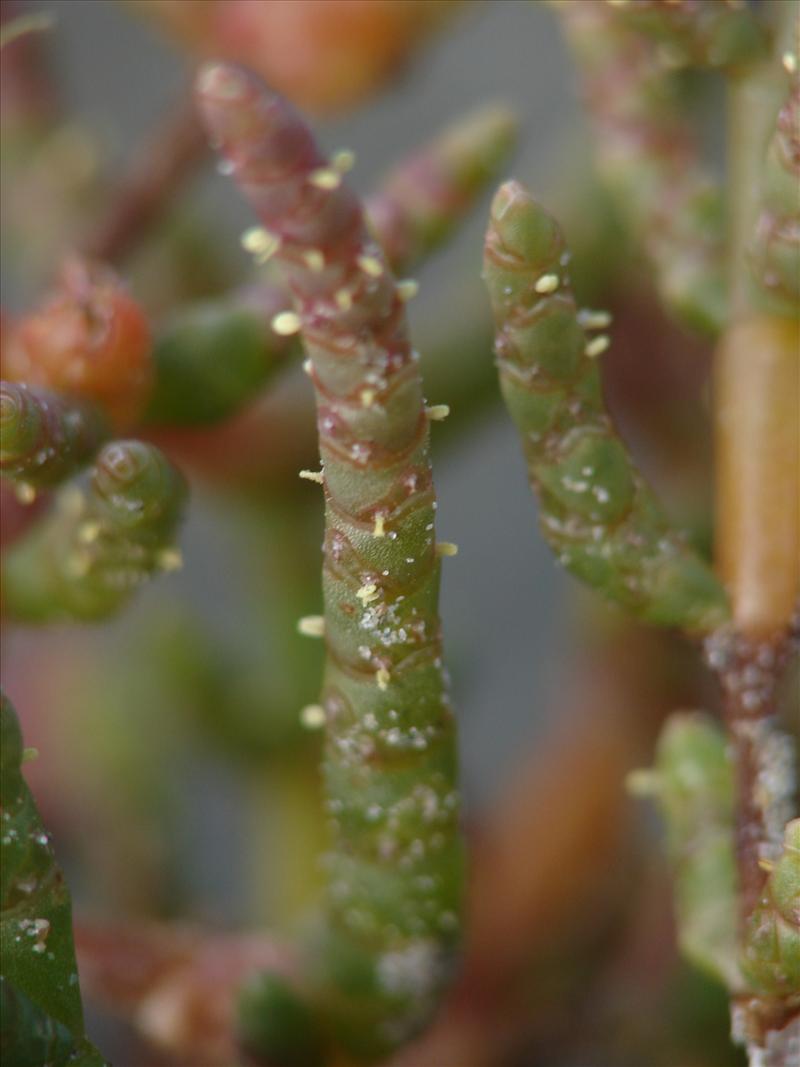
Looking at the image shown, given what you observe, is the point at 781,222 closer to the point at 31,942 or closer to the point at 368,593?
the point at 368,593

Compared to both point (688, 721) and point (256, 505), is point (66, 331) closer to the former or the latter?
point (688, 721)

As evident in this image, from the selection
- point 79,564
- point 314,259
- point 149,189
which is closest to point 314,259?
point 314,259

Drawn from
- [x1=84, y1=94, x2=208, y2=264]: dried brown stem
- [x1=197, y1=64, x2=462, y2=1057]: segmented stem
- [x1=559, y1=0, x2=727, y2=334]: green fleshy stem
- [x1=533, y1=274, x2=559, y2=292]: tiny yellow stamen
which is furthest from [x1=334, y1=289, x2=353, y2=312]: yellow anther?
[x1=84, y1=94, x2=208, y2=264]: dried brown stem

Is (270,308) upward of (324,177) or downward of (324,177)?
upward

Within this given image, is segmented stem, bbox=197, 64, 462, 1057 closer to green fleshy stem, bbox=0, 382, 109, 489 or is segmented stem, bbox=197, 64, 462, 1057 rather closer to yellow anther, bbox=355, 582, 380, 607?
yellow anther, bbox=355, 582, 380, 607

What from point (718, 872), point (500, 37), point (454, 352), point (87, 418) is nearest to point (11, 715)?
point (87, 418)
